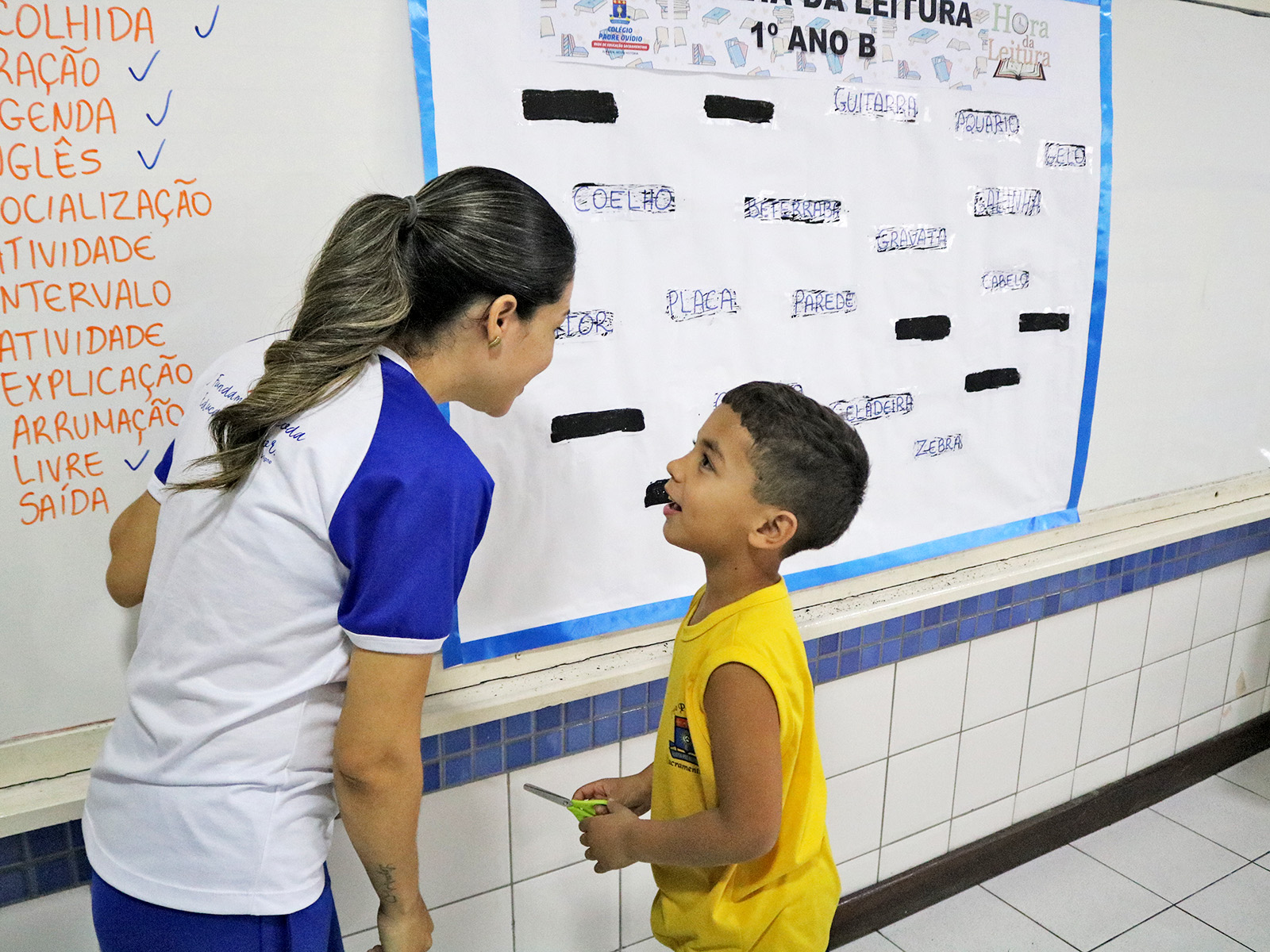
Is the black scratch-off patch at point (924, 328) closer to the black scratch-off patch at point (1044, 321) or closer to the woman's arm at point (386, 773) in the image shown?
the black scratch-off patch at point (1044, 321)

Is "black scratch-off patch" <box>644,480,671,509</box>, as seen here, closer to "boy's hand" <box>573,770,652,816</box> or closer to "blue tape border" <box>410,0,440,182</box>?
"boy's hand" <box>573,770,652,816</box>

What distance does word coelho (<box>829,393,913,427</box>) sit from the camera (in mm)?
1742

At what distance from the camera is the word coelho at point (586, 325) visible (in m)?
1.43

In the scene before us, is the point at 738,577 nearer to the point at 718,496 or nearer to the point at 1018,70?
the point at 718,496

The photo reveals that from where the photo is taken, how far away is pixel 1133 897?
2.19 meters

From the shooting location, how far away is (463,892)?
Result: 154cm

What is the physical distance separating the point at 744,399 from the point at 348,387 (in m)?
0.45

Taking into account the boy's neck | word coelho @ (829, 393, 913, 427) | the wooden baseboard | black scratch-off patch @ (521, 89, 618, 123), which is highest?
black scratch-off patch @ (521, 89, 618, 123)

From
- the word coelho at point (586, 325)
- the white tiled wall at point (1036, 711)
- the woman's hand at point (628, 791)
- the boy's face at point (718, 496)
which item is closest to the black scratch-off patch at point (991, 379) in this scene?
the white tiled wall at point (1036, 711)

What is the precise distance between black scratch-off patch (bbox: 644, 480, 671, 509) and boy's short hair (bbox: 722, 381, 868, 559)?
460mm

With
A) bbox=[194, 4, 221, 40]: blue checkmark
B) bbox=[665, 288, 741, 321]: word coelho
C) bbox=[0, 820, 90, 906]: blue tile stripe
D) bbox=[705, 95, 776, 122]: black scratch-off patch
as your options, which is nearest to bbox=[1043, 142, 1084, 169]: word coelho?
bbox=[705, 95, 776, 122]: black scratch-off patch

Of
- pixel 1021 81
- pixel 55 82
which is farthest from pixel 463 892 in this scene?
pixel 1021 81

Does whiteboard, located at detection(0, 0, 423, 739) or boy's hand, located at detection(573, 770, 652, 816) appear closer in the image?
whiteboard, located at detection(0, 0, 423, 739)

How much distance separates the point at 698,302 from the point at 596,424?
0.85ft
